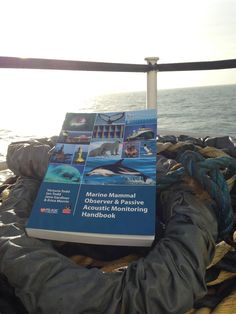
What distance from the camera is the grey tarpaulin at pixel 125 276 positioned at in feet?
2.03

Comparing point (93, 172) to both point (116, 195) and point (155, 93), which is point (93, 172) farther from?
point (155, 93)

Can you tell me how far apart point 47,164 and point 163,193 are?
28 centimetres

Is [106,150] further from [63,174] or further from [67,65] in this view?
[67,65]

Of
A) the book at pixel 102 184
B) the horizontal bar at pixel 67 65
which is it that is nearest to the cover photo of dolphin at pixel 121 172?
the book at pixel 102 184

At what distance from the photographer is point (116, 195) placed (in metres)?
0.78

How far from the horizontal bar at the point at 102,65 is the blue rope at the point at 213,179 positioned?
2.97ft

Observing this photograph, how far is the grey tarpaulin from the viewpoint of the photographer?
2.03 ft

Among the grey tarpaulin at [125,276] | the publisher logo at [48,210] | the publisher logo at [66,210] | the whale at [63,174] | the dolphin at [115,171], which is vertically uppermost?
the dolphin at [115,171]

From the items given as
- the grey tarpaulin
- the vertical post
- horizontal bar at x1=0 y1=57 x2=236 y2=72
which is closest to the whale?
the grey tarpaulin

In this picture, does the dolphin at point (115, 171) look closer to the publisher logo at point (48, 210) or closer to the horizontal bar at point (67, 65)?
the publisher logo at point (48, 210)

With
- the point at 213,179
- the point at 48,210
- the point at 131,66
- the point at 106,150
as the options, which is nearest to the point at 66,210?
the point at 48,210

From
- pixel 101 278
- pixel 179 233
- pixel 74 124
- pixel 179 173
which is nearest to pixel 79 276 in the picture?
pixel 101 278

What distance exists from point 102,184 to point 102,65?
1096 mm

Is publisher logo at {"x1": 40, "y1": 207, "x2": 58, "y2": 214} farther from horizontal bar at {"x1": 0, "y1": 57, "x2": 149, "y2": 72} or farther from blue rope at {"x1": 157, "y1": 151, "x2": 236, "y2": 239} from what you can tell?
horizontal bar at {"x1": 0, "y1": 57, "x2": 149, "y2": 72}
